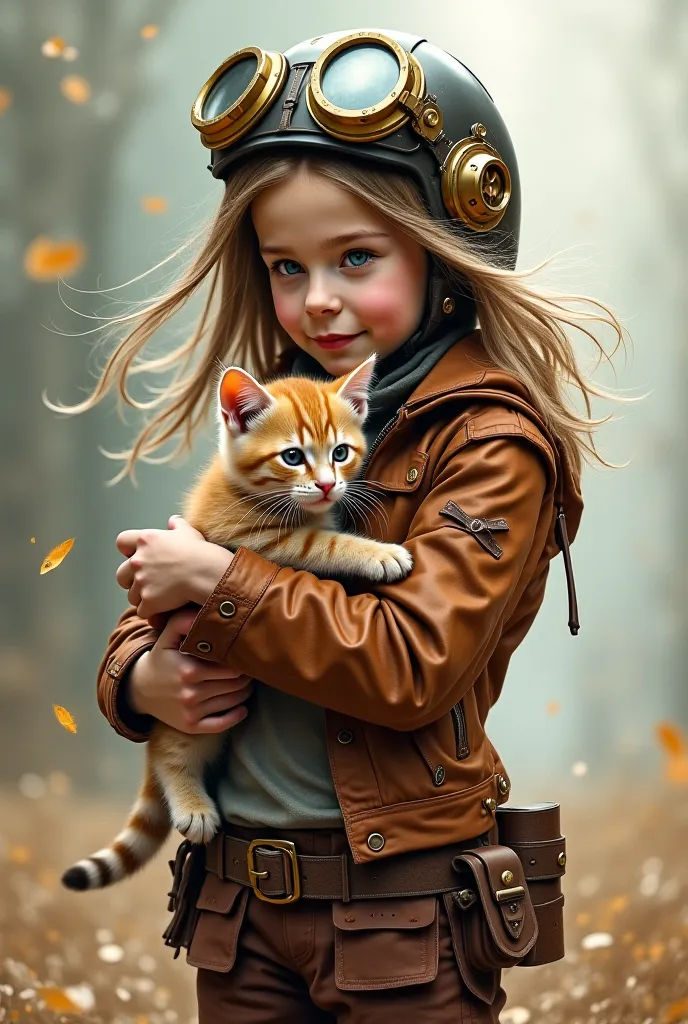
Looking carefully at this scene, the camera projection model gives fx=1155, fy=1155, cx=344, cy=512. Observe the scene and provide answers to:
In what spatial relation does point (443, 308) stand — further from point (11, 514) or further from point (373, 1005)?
point (11, 514)

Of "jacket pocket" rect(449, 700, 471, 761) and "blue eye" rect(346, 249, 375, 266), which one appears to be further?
"blue eye" rect(346, 249, 375, 266)

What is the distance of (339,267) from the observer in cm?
165

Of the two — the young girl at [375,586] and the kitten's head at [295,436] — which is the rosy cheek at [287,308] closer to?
the young girl at [375,586]

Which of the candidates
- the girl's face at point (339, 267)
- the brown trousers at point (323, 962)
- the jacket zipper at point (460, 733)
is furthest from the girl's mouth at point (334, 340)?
the brown trousers at point (323, 962)

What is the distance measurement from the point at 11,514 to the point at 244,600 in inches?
81.6

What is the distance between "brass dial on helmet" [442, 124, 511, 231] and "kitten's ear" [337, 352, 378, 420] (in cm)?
26

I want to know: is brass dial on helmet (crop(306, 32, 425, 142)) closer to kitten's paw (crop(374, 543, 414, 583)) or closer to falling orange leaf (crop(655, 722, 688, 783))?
kitten's paw (crop(374, 543, 414, 583))

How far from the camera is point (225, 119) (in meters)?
1.67

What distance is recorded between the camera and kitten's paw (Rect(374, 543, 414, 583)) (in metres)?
1.46

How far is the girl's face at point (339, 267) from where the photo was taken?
162 cm

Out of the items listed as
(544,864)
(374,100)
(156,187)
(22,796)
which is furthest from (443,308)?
(22,796)

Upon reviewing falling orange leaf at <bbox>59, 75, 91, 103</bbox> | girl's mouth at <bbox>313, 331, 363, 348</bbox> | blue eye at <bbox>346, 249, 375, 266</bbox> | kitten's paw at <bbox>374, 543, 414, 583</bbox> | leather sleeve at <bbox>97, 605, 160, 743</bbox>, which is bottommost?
leather sleeve at <bbox>97, 605, 160, 743</bbox>

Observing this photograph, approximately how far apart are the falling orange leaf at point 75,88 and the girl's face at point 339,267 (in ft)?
6.04

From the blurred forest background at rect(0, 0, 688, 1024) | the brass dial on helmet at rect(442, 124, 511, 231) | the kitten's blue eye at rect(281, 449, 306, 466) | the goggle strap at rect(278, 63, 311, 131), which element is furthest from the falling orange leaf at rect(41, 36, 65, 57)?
the kitten's blue eye at rect(281, 449, 306, 466)
